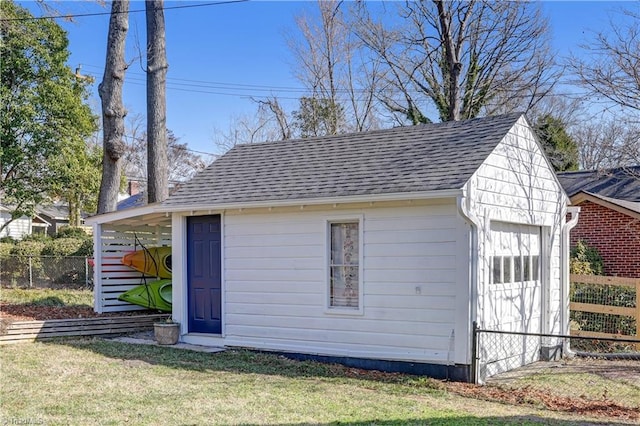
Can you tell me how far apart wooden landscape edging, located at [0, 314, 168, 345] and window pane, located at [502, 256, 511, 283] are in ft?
21.4

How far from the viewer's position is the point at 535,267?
33.8 feet

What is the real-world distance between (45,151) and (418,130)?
14.2 m

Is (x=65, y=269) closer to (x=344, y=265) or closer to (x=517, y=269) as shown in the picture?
(x=344, y=265)

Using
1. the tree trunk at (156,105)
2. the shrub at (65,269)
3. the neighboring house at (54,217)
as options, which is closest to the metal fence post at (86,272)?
the shrub at (65,269)

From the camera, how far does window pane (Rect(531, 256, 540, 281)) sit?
10164 mm

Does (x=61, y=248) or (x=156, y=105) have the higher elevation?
(x=156, y=105)

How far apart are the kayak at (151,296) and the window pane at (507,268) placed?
6706mm

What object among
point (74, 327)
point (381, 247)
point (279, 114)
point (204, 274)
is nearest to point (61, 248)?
point (279, 114)

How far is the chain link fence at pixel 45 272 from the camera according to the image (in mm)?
→ 20562

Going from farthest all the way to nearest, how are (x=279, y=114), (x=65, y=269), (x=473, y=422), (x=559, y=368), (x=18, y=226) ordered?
(x=18, y=226) → (x=279, y=114) → (x=65, y=269) → (x=559, y=368) → (x=473, y=422)

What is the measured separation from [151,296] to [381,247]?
5.88 m

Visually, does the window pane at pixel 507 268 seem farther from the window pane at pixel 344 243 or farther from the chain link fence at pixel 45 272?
the chain link fence at pixel 45 272

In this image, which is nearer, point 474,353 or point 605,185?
point 474,353

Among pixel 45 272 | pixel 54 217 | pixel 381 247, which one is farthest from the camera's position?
pixel 54 217
